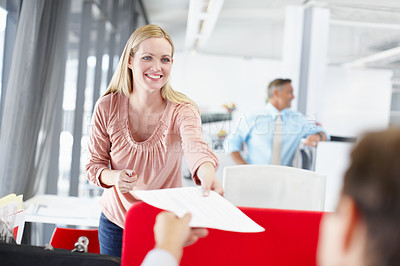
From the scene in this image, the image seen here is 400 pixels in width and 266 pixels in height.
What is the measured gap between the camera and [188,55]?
715cm

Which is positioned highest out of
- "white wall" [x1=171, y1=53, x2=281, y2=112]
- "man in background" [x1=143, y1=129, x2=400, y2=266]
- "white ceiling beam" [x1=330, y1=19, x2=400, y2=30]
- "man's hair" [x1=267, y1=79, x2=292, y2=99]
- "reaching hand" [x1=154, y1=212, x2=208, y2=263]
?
"white ceiling beam" [x1=330, y1=19, x2=400, y2=30]

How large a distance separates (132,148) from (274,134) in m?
2.19

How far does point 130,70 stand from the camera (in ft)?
4.81

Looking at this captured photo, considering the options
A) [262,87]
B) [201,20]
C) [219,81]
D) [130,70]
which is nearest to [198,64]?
[219,81]

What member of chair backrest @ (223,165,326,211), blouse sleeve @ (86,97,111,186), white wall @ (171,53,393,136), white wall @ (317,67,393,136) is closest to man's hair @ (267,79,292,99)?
white wall @ (171,53,393,136)

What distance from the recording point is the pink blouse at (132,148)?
4.32 feet

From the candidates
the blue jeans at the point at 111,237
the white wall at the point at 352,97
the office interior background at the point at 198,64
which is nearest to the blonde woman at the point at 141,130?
the blue jeans at the point at 111,237

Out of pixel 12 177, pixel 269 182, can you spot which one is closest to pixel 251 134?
pixel 269 182

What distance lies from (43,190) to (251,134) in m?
1.62

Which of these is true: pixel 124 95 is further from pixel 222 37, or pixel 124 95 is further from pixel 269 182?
pixel 222 37

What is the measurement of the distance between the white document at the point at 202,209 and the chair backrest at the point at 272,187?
1.10m

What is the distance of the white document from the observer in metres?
0.66

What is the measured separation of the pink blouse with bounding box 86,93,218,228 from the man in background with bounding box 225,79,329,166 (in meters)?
1.76

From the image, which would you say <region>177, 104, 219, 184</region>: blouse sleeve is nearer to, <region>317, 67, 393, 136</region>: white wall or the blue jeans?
the blue jeans
